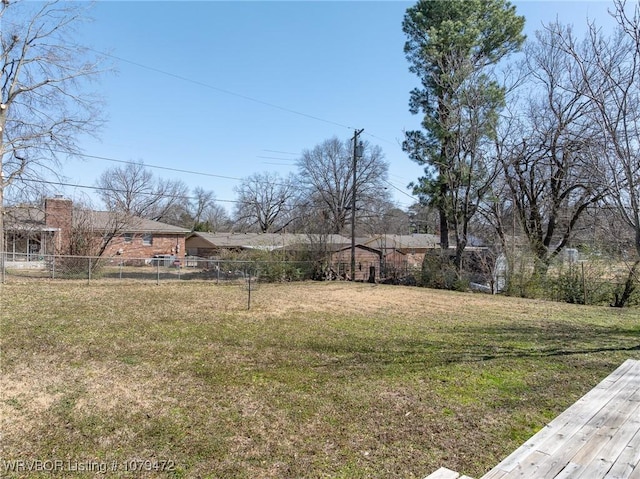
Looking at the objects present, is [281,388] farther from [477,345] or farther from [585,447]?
[477,345]

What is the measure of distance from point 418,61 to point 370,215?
23943 mm

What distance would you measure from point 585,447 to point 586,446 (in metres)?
0.02

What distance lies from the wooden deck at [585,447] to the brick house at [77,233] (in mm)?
15343

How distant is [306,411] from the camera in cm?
370

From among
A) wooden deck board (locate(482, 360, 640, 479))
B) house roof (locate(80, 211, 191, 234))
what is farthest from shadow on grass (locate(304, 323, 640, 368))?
house roof (locate(80, 211, 191, 234))

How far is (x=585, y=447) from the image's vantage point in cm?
249

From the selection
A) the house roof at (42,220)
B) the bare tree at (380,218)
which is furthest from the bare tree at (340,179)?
the house roof at (42,220)

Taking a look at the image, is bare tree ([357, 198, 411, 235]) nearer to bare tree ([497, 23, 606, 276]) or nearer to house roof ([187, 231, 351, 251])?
house roof ([187, 231, 351, 251])

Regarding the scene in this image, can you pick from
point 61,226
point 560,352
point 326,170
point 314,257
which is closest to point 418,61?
point 314,257

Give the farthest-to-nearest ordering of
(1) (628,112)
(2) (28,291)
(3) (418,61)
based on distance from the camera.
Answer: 1. (3) (418,61)
2. (2) (28,291)
3. (1) (628,112)

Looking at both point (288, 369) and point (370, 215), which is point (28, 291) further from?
point (370, 215)

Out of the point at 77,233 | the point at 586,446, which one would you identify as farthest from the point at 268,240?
the point at 586,446

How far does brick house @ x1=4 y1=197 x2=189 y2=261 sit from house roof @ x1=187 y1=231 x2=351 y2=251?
10.9 feet

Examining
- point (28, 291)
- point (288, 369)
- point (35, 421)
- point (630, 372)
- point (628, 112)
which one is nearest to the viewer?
point (35, 421)
